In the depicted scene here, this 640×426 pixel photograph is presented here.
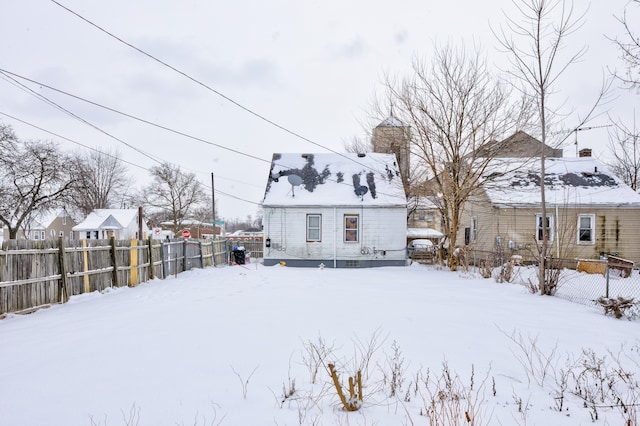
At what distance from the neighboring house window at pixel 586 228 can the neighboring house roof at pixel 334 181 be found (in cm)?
928

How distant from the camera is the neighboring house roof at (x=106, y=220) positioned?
133 feet

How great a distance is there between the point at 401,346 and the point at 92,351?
14.4 feet

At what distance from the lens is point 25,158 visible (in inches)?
1105

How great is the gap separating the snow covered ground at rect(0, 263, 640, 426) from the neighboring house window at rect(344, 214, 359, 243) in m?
8.96

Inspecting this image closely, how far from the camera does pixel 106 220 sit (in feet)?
136

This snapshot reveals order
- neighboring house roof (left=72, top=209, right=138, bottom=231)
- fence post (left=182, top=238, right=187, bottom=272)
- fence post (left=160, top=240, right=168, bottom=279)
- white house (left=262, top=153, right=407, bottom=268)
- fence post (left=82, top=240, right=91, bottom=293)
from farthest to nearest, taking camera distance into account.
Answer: neighboring house roof (left=72, top=209, right=138, bottom=231) → white house (left=262, top=153, right=407, bottom=268) → fence post (left=182, top=238, right=187, bottom=272) → fence post (left=160, top=240, right=168, bottom=279) → fence post (left=82, top=240, right=91, bottom=293)

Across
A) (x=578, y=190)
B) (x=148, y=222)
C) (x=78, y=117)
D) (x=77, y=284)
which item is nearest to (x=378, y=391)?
(x=77, y=284)

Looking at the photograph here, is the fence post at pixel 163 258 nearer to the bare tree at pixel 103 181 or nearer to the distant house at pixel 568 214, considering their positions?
the distant house at pixel 568 214

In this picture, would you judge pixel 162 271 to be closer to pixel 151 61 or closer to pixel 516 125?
pixel 151 61

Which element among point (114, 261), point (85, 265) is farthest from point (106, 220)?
point (85, 265)

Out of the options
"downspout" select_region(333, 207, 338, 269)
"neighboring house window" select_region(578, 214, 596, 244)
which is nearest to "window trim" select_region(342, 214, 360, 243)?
"downspout" select_region(333, 207, 338, 269)

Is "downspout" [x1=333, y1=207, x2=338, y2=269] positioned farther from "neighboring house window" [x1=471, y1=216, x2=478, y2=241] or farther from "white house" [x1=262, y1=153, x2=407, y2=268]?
"neighboring house window" [x1=471, y1=216, x2=478, y2=241]

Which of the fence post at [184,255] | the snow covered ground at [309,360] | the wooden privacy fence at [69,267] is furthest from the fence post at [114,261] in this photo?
the fence post at [184,255]

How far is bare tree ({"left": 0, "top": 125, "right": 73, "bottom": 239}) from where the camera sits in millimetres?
28438
